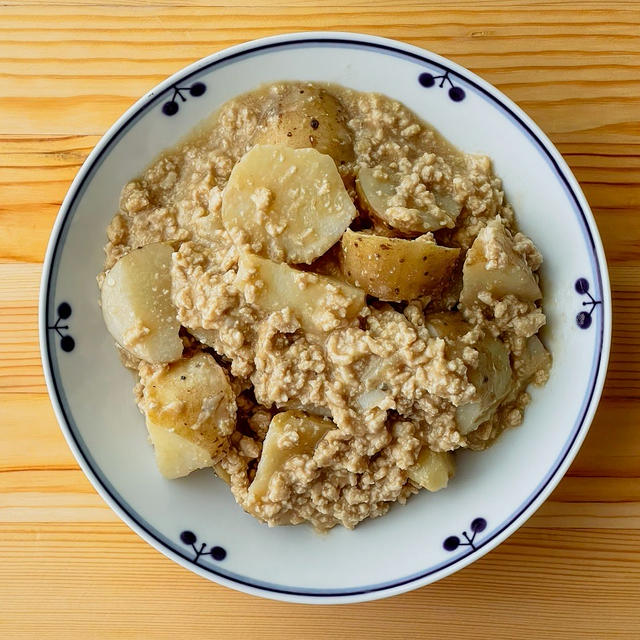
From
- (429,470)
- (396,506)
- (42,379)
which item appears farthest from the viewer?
(42,379)

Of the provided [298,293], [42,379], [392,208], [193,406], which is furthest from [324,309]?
[42,379]

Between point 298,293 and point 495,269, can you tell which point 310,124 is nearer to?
point 298,293

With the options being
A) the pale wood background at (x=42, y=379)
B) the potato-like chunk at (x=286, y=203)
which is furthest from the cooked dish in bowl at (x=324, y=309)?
the pale wood background at (x=42, y=379)

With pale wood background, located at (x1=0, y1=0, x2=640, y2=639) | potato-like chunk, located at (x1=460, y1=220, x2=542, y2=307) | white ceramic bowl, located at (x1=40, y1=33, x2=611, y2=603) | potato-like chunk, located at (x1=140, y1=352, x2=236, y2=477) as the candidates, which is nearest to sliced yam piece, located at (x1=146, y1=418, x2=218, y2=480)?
potato-like chunk, located at (x1=140, y1=352, x2=236, y2=477)

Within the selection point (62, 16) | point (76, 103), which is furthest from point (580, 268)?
point (62, 16)

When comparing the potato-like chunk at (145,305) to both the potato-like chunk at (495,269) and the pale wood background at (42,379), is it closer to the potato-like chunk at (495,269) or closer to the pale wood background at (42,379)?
the pale wood background at (42,379)

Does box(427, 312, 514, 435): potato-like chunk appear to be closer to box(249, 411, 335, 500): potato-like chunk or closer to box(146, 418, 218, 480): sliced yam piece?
box(249, 411, 335, 500): potato-like chunk
